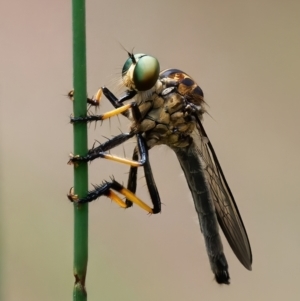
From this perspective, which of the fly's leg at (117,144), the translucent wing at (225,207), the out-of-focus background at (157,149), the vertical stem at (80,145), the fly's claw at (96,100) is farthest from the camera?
the out-of-focus background at (157,149)

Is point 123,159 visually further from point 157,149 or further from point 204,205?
point 157,149

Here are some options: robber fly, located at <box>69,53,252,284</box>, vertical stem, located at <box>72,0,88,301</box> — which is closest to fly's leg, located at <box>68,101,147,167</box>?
robber fly, located at <box>69,53,252,284</box>

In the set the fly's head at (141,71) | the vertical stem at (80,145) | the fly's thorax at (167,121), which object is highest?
the fly's head at (141,71)

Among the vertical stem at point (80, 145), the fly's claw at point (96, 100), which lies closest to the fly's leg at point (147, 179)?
the fly's claw at point (96, 100)

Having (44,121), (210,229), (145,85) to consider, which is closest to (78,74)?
(145,85)

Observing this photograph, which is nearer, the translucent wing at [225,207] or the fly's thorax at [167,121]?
the fly's thorax at [167,121]

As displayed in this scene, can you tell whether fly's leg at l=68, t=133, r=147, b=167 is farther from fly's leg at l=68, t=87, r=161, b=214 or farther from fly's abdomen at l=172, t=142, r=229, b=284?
fly's abdomen at l=172, t=142, r=229, b=284

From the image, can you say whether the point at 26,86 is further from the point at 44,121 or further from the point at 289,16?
the point at 289,16

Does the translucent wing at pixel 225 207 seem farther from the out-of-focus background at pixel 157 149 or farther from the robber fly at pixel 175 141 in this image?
the out-of-focus background at pixel 157 149
